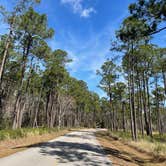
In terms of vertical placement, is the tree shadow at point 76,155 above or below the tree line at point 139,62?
below

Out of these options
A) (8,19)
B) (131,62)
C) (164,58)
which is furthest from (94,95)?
(8,19)

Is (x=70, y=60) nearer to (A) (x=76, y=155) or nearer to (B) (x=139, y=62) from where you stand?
(B) (x=139, y=62)

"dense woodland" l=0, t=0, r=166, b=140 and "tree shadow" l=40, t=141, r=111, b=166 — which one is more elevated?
"dense woodland" l=0, t=0, r=166, b=140

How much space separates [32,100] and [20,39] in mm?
31881

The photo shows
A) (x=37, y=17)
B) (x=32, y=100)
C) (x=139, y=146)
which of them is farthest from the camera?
(x=32, y=100)

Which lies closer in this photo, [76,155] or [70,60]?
[76,155]

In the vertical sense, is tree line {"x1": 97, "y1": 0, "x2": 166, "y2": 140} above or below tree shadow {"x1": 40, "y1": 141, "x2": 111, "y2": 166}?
above

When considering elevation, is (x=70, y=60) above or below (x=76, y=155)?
above

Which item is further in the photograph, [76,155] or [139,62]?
[139,62]

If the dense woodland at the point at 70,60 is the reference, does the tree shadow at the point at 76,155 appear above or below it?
below

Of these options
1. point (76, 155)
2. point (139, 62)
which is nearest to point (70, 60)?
point (139, 62)

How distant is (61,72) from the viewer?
1410 inches

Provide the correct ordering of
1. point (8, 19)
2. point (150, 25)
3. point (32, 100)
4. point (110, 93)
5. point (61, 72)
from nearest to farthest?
point (150, 25) → point (8, 19) → point (61, 72) → point (110, 93) → point (32, 100)

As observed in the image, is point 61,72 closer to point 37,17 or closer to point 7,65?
point 7,65
